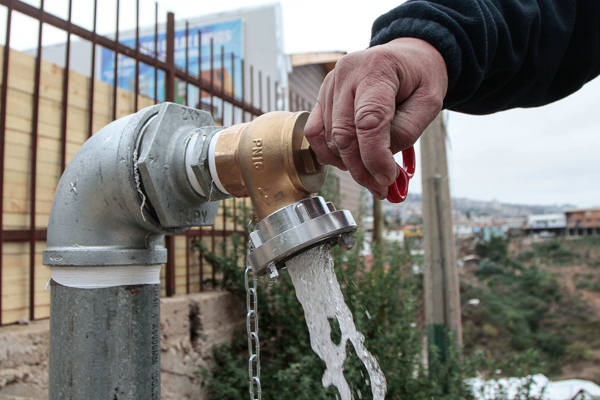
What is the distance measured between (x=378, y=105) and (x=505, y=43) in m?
0.44

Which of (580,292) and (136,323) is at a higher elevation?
(136,323)

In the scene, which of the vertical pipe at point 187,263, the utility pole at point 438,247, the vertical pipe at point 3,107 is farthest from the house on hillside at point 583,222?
the vertical pipe at point 3,107

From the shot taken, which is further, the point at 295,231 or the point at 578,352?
the point at 578,352

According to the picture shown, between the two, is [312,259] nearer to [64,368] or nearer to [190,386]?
[64,368]

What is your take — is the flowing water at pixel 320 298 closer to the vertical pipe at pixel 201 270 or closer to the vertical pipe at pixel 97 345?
the vertical pipe at pixel 97 345

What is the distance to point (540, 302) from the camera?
21.9 m

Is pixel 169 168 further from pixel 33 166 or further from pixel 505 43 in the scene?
pixel 33 166

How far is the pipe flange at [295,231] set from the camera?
0.81 m

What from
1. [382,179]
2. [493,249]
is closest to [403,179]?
[382,179]

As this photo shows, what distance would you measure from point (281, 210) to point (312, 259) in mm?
124

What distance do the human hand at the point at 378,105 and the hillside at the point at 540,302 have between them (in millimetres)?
14989

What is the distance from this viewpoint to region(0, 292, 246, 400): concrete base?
140 centimetres

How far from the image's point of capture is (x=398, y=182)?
0.86m

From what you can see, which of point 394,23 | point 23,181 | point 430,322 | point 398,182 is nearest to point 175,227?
point 398,182
